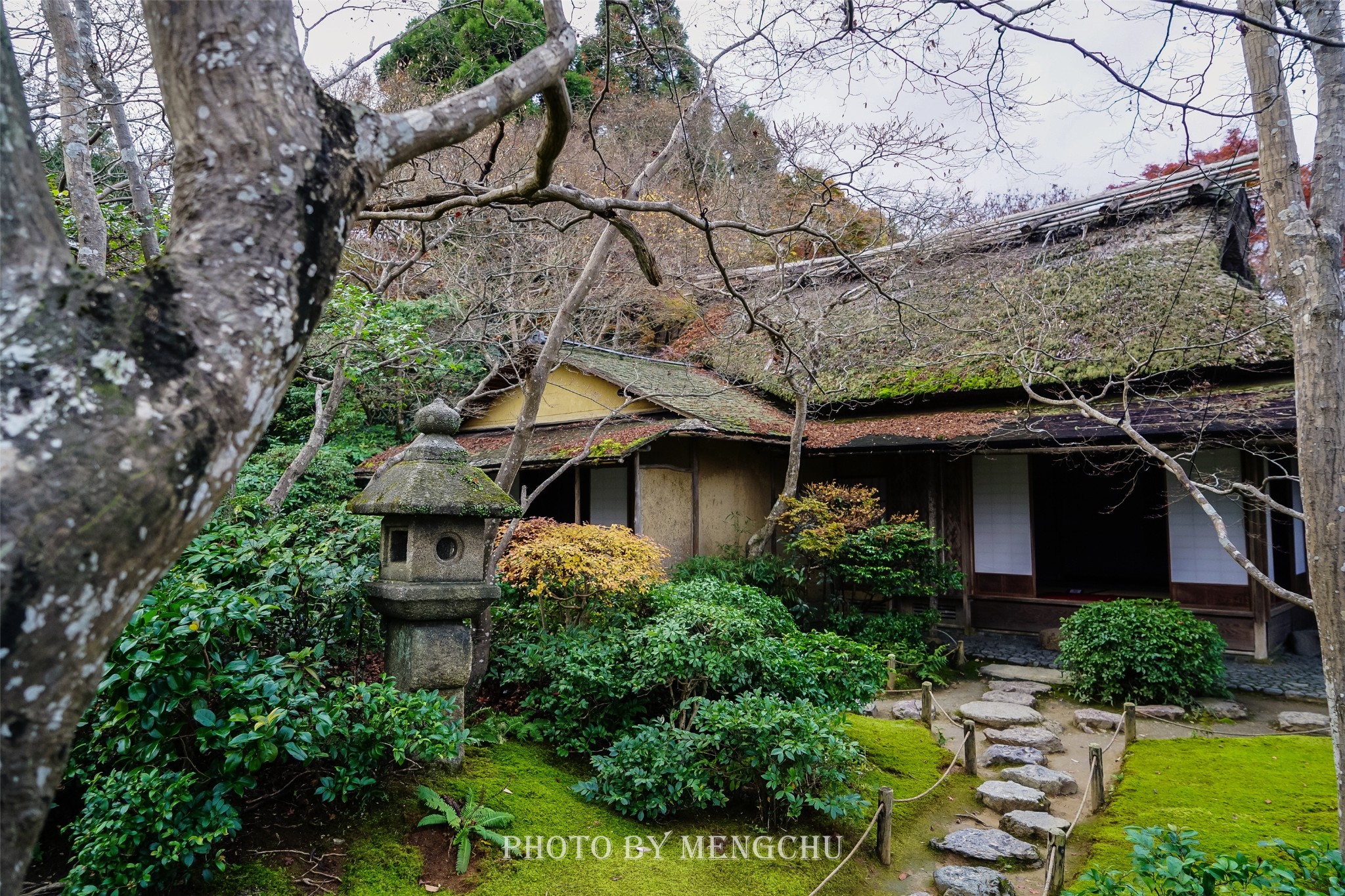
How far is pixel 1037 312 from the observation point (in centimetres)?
950

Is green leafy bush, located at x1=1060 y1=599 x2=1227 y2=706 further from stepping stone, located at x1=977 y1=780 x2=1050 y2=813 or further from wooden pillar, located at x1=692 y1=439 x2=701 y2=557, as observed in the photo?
wooden pillar, located at x1=692 y1=439 x2=701 y2=557

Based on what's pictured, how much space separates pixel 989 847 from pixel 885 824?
2.30 ft

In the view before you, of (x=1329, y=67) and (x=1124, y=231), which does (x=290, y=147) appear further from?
(x=1124, y=231)

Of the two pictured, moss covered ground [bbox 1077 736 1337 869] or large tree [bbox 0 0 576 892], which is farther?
moss covered ground [bbox 1077 736 1337 869]

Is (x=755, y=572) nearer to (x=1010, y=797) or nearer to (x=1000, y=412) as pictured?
(x=1000, y=412)

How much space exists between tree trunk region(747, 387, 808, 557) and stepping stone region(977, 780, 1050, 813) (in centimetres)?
515

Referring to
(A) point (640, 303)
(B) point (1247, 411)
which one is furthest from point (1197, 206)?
(A) point (640, 303)

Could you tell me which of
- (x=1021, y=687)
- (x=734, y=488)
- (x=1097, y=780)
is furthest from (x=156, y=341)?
(x=734, y=488)

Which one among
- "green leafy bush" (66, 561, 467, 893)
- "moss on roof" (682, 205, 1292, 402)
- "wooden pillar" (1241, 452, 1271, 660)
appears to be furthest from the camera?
"moss on roof" (682, 205, 1292, 402)

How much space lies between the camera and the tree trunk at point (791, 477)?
9.92 m

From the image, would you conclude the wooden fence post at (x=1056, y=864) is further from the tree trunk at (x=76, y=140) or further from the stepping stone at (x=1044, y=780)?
the tree trunk at (x=76, y=140)

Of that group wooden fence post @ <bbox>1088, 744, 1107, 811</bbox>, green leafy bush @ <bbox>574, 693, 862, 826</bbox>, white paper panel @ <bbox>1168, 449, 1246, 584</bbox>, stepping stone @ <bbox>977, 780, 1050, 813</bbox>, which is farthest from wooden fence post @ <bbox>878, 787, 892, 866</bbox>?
white paper panel @ <bbox>1168, 449, 1246, 584</bbox>

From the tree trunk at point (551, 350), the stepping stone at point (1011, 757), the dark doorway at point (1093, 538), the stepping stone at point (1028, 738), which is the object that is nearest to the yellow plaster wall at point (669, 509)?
the tree trunk at point (551, 350)

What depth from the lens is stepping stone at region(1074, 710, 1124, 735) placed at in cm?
701
